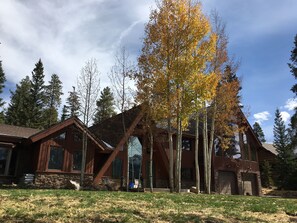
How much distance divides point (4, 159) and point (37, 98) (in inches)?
1072

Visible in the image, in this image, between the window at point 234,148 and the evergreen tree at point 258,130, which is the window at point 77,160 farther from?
the evergreen tree at point 258,130

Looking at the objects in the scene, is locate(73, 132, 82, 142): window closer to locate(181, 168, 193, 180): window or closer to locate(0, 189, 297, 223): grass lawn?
locate(181, 168, 193, 180): window

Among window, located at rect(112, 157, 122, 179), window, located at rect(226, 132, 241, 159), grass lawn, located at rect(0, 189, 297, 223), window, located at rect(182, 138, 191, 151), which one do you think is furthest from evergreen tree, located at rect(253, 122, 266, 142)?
grass lawn, located at rect(0, 189, 297, 223)

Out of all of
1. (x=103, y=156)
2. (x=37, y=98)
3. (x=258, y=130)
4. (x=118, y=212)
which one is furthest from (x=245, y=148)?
(x=258, y=130)

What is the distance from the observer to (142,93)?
1644 centimetres

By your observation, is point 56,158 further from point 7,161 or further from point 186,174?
point 186,174

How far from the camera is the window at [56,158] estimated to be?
19.8m

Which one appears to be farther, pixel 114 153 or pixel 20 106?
pixel 20 106

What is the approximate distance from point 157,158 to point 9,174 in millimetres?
11179

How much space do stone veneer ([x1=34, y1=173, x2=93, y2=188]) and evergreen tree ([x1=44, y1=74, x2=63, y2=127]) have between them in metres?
28.1

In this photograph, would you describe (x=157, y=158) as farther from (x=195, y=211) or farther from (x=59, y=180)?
(x=195, y=211)

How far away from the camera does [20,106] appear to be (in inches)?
1784

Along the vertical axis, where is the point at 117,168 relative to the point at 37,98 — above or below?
below

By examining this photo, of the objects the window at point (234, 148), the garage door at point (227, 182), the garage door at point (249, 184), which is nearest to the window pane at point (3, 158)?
the garage door at point (227, 182)
